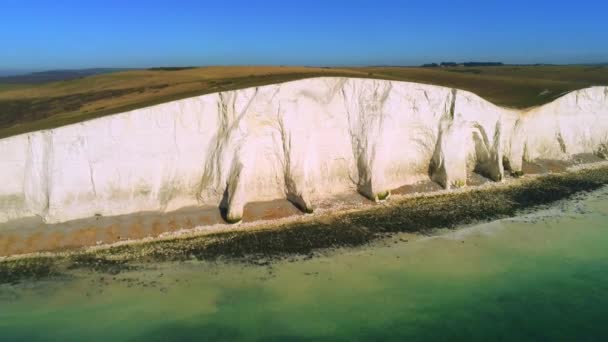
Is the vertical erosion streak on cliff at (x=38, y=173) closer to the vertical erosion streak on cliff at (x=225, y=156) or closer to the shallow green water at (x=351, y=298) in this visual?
the shallow green water at (x=351, y=298)

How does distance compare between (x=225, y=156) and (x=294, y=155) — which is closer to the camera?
(x=225, y=156)

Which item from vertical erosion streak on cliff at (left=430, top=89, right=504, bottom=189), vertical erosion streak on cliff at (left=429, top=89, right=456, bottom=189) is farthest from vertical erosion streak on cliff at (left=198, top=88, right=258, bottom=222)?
vertical erosion streak on cliff at (left=430, top=89, right=504, bottom=189)

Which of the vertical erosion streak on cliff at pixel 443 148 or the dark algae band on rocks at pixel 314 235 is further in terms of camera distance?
the vertical erosion streak on cliff at pixel 443 148

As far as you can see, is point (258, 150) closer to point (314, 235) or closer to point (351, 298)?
point (314, 235)

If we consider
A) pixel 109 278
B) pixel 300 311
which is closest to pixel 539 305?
pixel 300 311

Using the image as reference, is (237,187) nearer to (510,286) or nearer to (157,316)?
(157,316)

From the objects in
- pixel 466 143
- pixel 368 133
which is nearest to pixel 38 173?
pixel 368 133

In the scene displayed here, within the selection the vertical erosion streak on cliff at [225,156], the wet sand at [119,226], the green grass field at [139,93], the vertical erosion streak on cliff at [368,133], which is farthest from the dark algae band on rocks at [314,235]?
the green grass field at [139,93]
